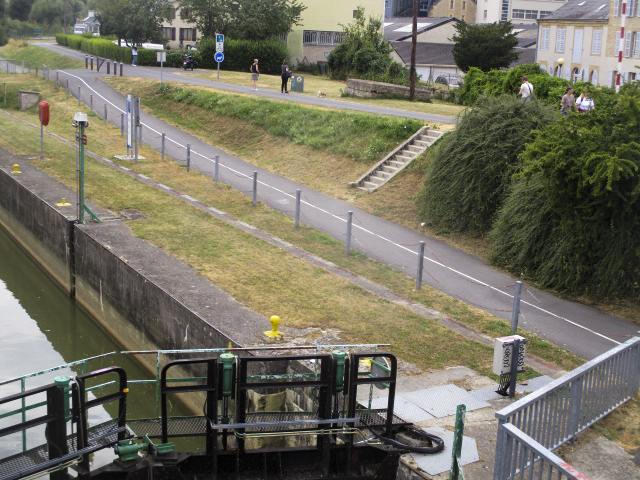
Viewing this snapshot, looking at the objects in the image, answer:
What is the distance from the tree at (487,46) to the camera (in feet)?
178

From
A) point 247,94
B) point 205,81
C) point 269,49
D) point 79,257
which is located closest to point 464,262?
point 79,257

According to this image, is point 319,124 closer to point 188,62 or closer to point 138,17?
point 188,62

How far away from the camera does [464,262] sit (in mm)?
19141

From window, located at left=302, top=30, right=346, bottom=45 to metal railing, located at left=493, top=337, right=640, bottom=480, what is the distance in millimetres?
56994

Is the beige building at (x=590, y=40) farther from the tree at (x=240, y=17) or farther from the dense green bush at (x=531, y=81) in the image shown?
the tree at (x=240, y=17)

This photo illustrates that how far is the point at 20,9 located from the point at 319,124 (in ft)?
311

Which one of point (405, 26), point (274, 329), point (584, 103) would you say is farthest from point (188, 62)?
point (405, 26)

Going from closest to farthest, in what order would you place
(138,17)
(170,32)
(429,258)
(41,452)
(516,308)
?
(41,452), (516,308), (429,258), (138,17), (170,32)

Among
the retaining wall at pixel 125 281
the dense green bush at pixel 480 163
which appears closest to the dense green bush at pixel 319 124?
the dense green bush at pixel 480 163

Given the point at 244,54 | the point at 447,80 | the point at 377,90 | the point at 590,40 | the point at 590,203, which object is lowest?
the point at 590,203

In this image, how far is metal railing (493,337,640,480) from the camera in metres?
8.05

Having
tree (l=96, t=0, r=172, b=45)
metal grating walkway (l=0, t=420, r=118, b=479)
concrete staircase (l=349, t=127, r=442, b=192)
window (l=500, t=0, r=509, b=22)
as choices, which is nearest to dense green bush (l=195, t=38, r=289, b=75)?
tree (l=96, t=0, r=172, b=45)

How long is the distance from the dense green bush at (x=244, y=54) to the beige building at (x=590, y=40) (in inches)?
735

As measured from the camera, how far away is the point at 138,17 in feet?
190
